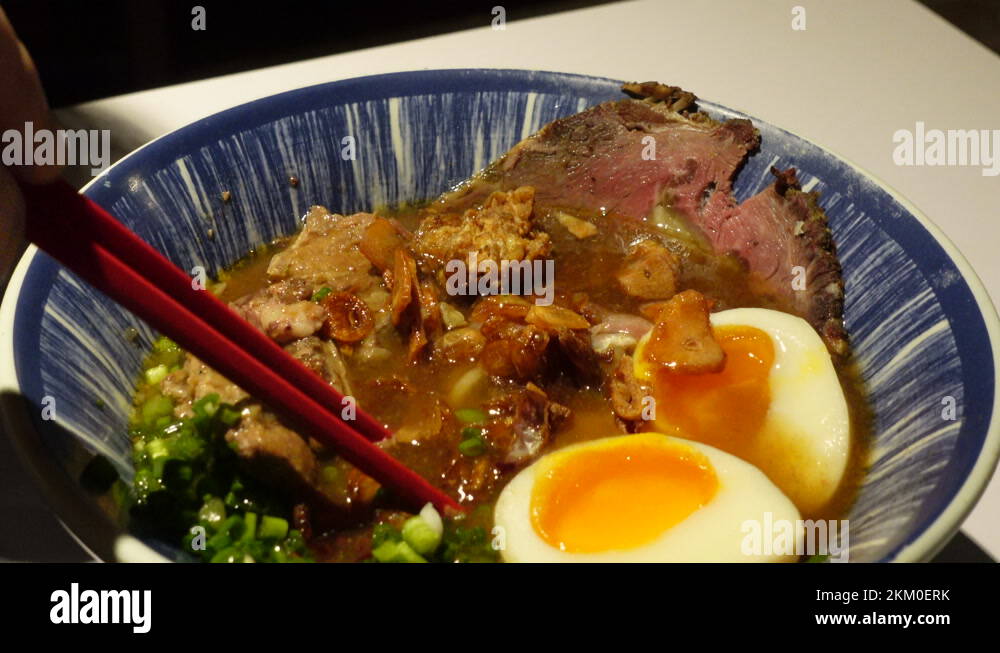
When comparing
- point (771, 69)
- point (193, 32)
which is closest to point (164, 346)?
point (771, 69)

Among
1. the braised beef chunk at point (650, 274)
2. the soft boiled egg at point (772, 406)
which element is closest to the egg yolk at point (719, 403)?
the soft boiled egg at point (772, 406)

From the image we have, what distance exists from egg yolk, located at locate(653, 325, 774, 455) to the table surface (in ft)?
4.11

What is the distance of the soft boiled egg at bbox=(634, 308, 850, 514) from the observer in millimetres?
1871

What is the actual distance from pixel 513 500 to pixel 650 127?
146 cm

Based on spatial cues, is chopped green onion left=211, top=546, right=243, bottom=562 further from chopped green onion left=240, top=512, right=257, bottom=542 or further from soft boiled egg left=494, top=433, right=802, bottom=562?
soft boiled egg left=494, top=433, right=802, bottom=562

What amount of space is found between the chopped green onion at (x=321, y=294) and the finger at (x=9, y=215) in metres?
1.00

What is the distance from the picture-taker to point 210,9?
4.59 m

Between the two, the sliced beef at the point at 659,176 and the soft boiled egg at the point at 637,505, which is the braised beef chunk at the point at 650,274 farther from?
the soft boiled egg at the point at 637,505

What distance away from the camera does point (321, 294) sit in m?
2.25

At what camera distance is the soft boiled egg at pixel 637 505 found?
1629 millimetres

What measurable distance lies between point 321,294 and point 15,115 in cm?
111

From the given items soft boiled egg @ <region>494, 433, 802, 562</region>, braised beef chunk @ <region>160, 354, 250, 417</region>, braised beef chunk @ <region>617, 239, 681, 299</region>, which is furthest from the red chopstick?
braised beef chunk @ <region>617, 239, 681, 299</region>

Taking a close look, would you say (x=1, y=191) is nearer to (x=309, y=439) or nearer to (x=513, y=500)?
(x=309, y=439)
